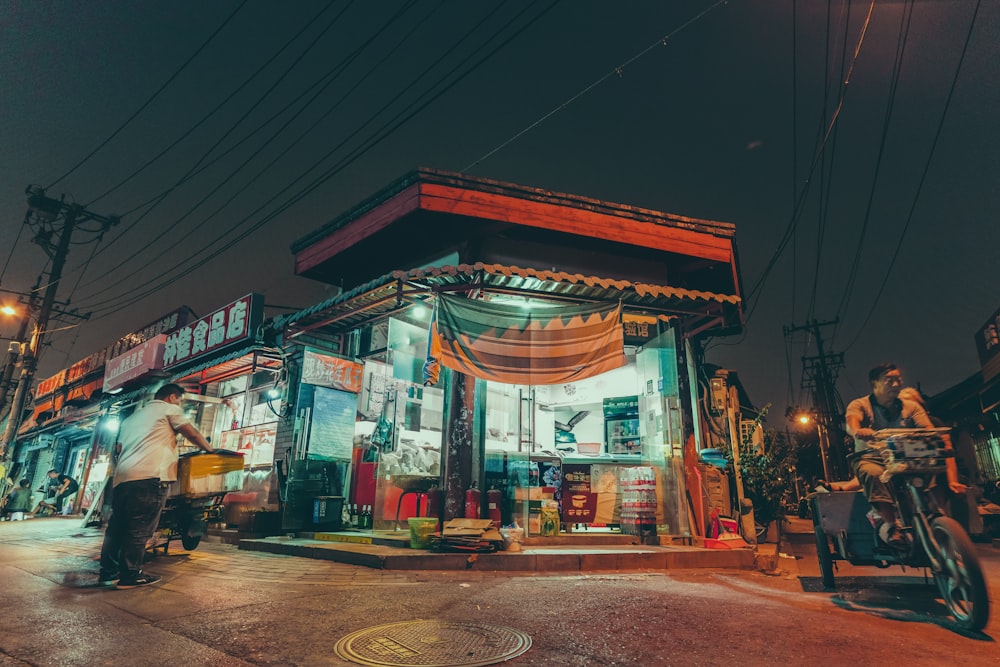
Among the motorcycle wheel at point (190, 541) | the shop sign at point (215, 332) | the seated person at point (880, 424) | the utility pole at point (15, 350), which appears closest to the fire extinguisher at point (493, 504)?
the motorcycle wheel at point (190, 541)

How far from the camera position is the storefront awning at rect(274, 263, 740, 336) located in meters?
8.12

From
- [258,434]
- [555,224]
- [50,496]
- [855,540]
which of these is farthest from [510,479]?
[50,496]

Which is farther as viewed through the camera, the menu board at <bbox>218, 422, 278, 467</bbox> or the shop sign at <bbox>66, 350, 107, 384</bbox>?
the shop sign at <bbox>66, 350, 107, 384</bbox>

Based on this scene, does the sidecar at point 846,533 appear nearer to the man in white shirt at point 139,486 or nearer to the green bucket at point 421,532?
the green bucket at point 421,532

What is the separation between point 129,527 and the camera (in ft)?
16.0

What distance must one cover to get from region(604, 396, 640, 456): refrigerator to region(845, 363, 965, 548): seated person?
6.60 meters

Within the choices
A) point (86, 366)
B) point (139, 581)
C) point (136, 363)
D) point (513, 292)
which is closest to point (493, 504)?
point (513, 292)

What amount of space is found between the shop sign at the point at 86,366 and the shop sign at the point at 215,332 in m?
9.06

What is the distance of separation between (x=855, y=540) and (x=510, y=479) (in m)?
5.37

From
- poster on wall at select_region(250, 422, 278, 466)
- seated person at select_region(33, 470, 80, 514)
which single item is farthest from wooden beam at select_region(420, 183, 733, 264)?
seated person at select_region(33, 470, 80, 514)

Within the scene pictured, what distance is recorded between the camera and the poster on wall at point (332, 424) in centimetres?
988

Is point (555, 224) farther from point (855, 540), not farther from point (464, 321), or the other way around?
point (855, 540)

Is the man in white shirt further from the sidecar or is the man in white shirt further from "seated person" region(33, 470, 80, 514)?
"seated person" region(33, 470, 80, 514)

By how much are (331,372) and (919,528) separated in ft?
30.7
